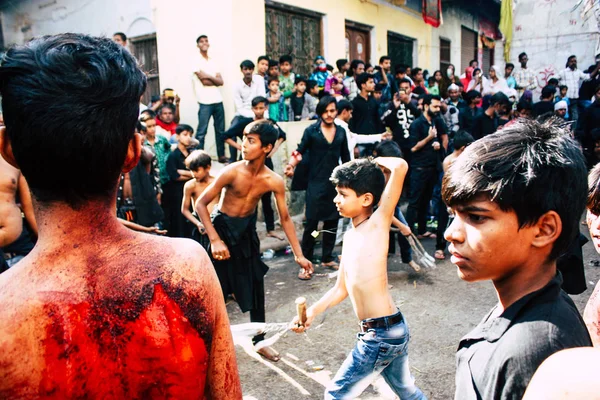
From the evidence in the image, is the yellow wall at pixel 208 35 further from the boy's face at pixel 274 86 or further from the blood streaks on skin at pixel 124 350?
the blood streaks on skin at pixel 124 350

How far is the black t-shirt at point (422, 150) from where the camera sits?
623cm

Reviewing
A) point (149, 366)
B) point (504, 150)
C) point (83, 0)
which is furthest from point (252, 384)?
point (83, 0)

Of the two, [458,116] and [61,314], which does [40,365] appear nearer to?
[61,314]

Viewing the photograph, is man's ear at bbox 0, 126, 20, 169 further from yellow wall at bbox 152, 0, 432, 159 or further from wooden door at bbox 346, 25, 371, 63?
wooden door at bbox 346, 25, 371, 63

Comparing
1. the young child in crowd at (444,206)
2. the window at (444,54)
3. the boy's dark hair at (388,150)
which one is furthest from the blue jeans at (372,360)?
the window at (444,54)

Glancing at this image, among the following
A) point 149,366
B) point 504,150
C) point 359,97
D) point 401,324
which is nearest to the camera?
point 149,366

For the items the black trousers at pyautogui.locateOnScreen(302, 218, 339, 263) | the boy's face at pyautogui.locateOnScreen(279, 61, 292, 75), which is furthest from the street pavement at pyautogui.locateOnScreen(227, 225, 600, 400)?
the boy's face at pyautogui.locateOnScreen(279, 61, 292, 75)

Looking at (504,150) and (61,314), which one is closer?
(61,314)

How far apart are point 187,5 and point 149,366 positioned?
295 inches

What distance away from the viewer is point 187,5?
7.52 m

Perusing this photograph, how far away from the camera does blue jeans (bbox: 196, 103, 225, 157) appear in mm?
7285

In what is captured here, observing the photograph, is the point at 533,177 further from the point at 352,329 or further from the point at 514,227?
the point at 352,329

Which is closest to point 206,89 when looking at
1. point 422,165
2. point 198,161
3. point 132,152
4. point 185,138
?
point 185,138

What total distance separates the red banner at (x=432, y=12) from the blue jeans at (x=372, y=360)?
1144 centimetres
